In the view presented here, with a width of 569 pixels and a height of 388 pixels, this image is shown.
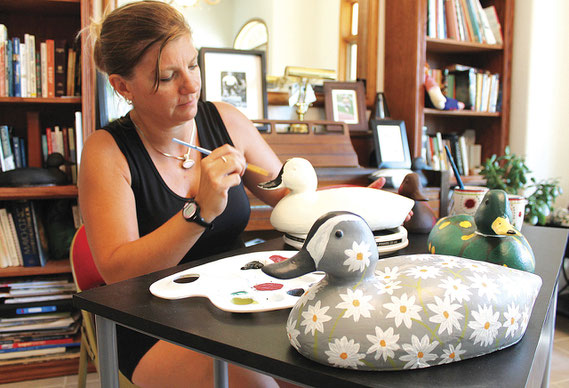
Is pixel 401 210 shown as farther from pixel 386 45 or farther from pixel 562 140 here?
pixel 562 140

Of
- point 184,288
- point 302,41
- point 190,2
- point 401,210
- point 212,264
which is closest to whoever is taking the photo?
point 184,288

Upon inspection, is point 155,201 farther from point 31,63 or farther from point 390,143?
point 390,143

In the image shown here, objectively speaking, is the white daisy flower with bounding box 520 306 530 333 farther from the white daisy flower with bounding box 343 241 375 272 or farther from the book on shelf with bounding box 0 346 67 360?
the book on shelf with bounding box 0 346 67 360

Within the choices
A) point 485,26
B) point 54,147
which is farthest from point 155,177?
point 485,26

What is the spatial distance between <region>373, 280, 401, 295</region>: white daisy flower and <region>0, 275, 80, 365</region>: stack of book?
181cm

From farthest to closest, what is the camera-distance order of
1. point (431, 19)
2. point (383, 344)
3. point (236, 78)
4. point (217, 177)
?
point (431, 19) → point (236, 78) → point (217, 177) → point (383, 344)

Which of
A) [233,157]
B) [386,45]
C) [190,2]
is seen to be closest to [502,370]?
[233,157]

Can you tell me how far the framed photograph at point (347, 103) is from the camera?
2404 mm

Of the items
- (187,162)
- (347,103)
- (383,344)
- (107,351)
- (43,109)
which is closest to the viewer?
Answer: (383,344)

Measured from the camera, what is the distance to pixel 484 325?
44 centimetres

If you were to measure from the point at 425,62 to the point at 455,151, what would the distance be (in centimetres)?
57

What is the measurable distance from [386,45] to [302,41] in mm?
553

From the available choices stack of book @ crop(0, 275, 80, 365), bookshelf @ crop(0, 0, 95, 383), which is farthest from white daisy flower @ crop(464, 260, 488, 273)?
stack of book @ crop(0, 275, 80, 365)

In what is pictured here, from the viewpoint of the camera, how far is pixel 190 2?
2.24 m
